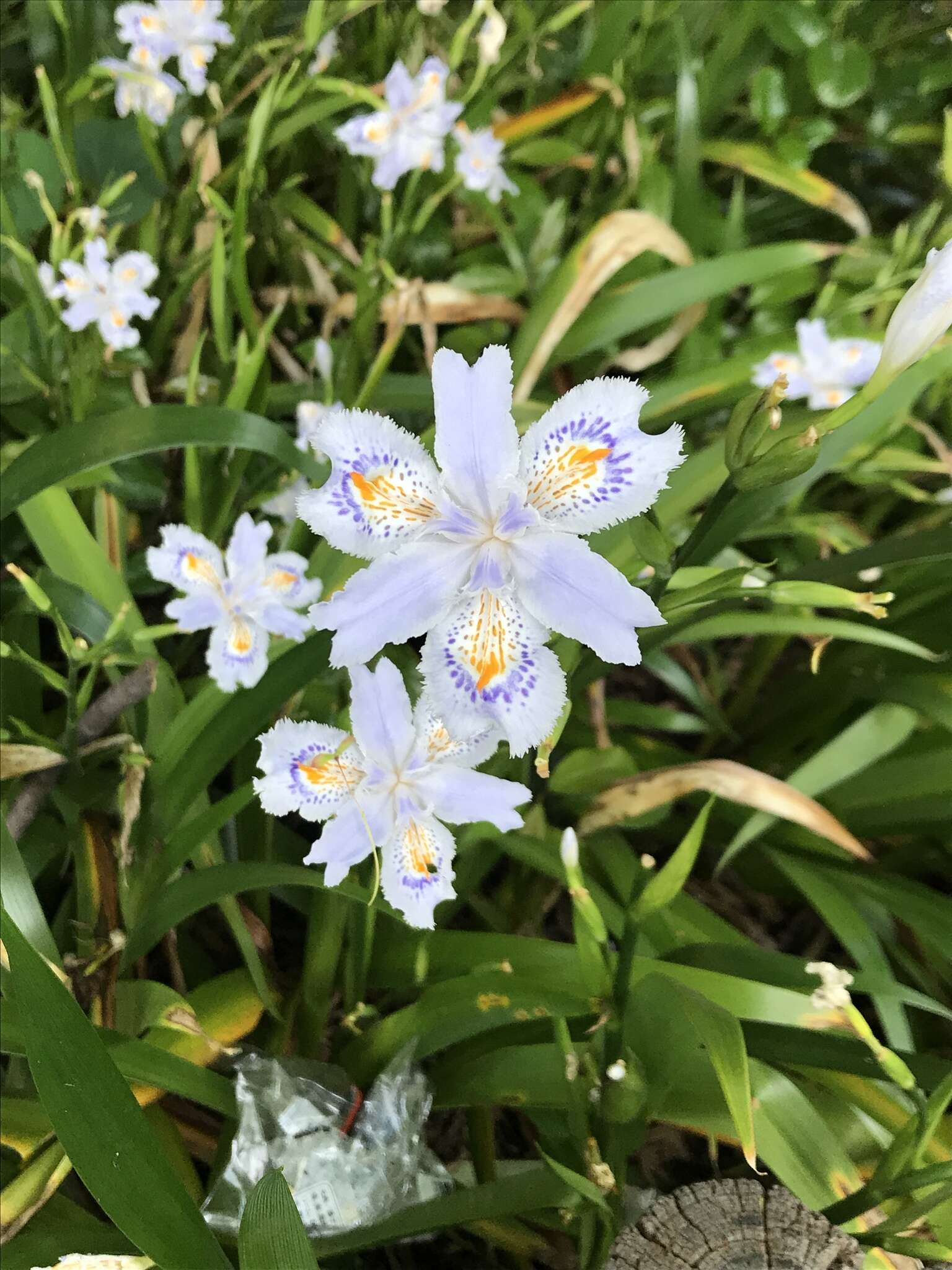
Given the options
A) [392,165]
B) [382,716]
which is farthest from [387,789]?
[392,165]

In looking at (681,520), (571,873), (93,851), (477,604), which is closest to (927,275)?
(477,604)

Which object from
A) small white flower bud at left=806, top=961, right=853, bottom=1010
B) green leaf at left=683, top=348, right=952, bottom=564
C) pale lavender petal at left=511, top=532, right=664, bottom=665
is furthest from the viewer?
green leaf at left=683, top=348, right=952, bottom=564

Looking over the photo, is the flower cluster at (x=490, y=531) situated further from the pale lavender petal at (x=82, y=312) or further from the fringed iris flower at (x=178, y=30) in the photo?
the fringed iris flower at (x=178, y=30)

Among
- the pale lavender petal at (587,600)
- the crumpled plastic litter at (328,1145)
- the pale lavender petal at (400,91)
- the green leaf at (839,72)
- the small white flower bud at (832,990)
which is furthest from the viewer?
the green leaf at (839,72)

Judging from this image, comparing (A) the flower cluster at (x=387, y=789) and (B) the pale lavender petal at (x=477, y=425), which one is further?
(A) the flower cluster at (x=387, y=789)

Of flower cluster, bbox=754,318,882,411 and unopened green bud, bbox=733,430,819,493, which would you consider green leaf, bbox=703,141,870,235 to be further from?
unopened green bud, bbox=733,430,819,493

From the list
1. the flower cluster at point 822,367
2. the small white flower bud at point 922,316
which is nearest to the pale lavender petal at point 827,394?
the flower cluster at point 822,367

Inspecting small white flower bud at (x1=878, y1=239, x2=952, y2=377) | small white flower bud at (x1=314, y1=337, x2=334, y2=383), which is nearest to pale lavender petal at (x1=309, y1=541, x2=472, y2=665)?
small white flower bud at (x1=878, y1=239, x2=952, y2=377)
